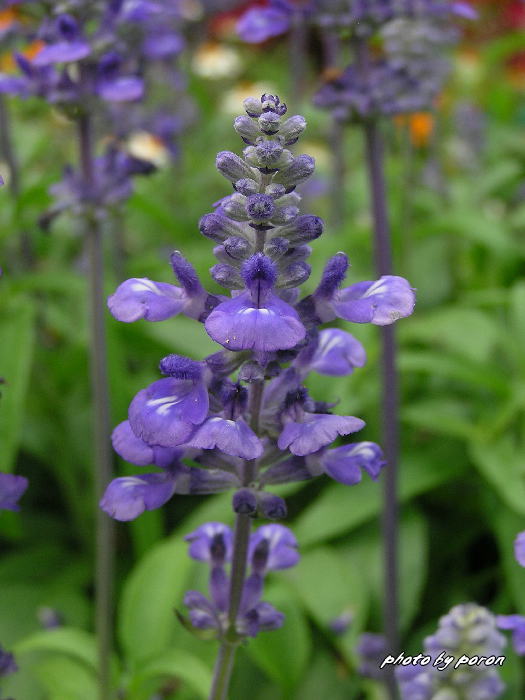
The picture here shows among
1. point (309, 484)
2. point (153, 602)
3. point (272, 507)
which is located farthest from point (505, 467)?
point (272, 507)

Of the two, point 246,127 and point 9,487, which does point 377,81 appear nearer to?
point 246,127

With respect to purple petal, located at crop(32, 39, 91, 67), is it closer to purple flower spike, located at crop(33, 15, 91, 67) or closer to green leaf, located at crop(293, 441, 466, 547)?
purple flower spike, located at crop(33, 15, 91, 67)

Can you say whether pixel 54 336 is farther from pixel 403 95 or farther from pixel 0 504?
pixel 0 504

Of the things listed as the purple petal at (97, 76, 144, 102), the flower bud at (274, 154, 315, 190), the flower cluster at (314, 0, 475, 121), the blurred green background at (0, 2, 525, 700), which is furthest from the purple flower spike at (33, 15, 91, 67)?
the flower bud at (274, 154, 315, 190)

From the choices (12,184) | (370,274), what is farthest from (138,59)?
(370,274)

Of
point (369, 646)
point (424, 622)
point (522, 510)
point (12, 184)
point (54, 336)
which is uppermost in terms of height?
point (12, 184)

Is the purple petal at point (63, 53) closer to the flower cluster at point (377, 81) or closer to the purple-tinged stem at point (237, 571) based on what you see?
the flower cluster at point (377, 81)
